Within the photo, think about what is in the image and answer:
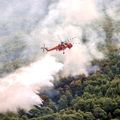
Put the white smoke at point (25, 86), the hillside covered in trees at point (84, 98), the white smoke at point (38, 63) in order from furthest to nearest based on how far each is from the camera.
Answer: the white smoke at point (38, 63)
the white smoke at point (25, 86)
the hillside covered in trees at point (84, 98)

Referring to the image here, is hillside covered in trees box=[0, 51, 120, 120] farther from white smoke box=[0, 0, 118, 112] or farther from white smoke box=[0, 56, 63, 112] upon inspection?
white smoke box=[0, 0, 118, 112]

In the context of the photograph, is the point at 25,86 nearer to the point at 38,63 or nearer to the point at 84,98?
the point at 84,98

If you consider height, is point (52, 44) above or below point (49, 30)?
below

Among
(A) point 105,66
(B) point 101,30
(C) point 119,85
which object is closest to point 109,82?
(C) point 119,85

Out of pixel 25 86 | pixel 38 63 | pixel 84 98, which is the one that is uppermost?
pixel 38 63

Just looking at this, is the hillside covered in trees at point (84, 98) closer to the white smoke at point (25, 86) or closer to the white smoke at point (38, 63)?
the white smoke at point (25, 86)

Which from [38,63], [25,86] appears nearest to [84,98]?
[25,86]

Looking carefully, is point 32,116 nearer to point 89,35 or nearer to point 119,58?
point 119,58

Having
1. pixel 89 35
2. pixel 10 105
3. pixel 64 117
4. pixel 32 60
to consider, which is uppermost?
pixel 89 35

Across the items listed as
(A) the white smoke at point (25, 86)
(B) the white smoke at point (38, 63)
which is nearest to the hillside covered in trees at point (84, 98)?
(A) the white smoke at point (25, 86)
